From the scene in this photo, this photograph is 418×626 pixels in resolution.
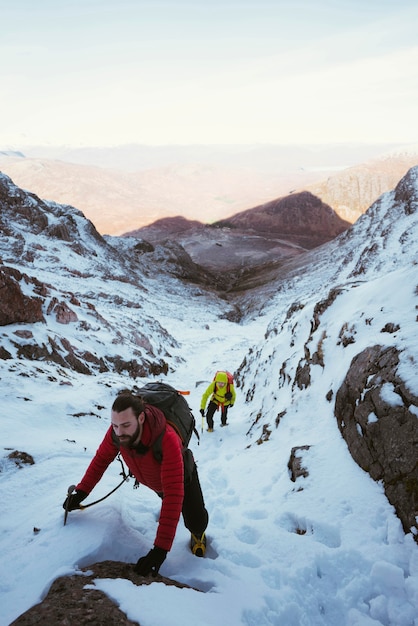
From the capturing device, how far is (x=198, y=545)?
12.9 ft

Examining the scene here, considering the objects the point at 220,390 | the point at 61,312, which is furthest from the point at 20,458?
the point at 61,312

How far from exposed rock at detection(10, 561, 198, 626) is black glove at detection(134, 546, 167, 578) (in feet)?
0.17

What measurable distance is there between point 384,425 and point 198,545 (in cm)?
256

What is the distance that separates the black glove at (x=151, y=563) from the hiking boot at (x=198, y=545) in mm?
912

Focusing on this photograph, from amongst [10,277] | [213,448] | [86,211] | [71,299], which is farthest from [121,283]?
[86,211]

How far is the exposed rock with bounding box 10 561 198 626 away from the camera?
2.42m

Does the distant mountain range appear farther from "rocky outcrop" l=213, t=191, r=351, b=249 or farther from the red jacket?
the red jacket

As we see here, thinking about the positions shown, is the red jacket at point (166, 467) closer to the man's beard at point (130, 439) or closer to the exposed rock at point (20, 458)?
the man's beard at point (130, 439)

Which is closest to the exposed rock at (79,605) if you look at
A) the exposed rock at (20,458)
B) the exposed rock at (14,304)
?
the exposed rock at (20,458)

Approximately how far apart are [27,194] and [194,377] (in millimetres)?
32231

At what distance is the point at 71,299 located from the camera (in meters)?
15.5

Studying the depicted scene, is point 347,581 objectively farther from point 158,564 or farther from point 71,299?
point 71,299

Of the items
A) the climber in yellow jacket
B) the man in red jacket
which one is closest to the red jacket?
the man in red jacket

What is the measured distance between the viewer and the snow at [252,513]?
308 centimetres
